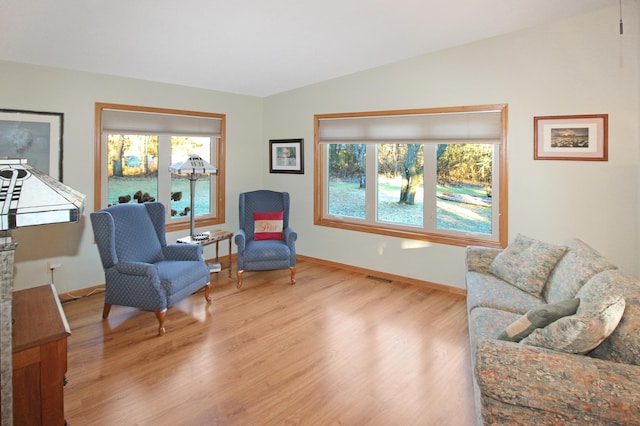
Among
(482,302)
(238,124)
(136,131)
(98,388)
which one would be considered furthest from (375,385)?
(238,124)

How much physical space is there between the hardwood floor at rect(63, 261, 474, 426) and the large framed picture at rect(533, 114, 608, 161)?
174 cm

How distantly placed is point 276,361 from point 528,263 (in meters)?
2.08

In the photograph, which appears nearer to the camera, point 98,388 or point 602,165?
point 98,388

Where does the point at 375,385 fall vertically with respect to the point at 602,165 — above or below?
below

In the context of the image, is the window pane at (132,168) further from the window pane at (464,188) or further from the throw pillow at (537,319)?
the throw pillow at (537,319)

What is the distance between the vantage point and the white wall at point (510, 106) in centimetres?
333

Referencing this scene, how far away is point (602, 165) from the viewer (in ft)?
11.2

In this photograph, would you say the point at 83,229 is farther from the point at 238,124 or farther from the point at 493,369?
the point at 493,369

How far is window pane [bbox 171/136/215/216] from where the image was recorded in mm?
4957

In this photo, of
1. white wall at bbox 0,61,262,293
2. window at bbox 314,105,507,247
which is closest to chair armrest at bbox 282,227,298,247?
window at bbox 314,105,507,247

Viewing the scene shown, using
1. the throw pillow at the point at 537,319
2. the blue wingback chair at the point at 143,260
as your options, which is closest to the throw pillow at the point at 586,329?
the throw pillow at the point at 537,319

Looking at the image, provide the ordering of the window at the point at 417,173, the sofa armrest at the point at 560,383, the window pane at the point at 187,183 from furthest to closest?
the window pane at the point at 187,183, the window at the point at 417,173, the sofa armrest at the point at 560,383

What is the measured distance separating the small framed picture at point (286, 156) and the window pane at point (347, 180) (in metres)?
0.45

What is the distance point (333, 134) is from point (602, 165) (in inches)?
118
